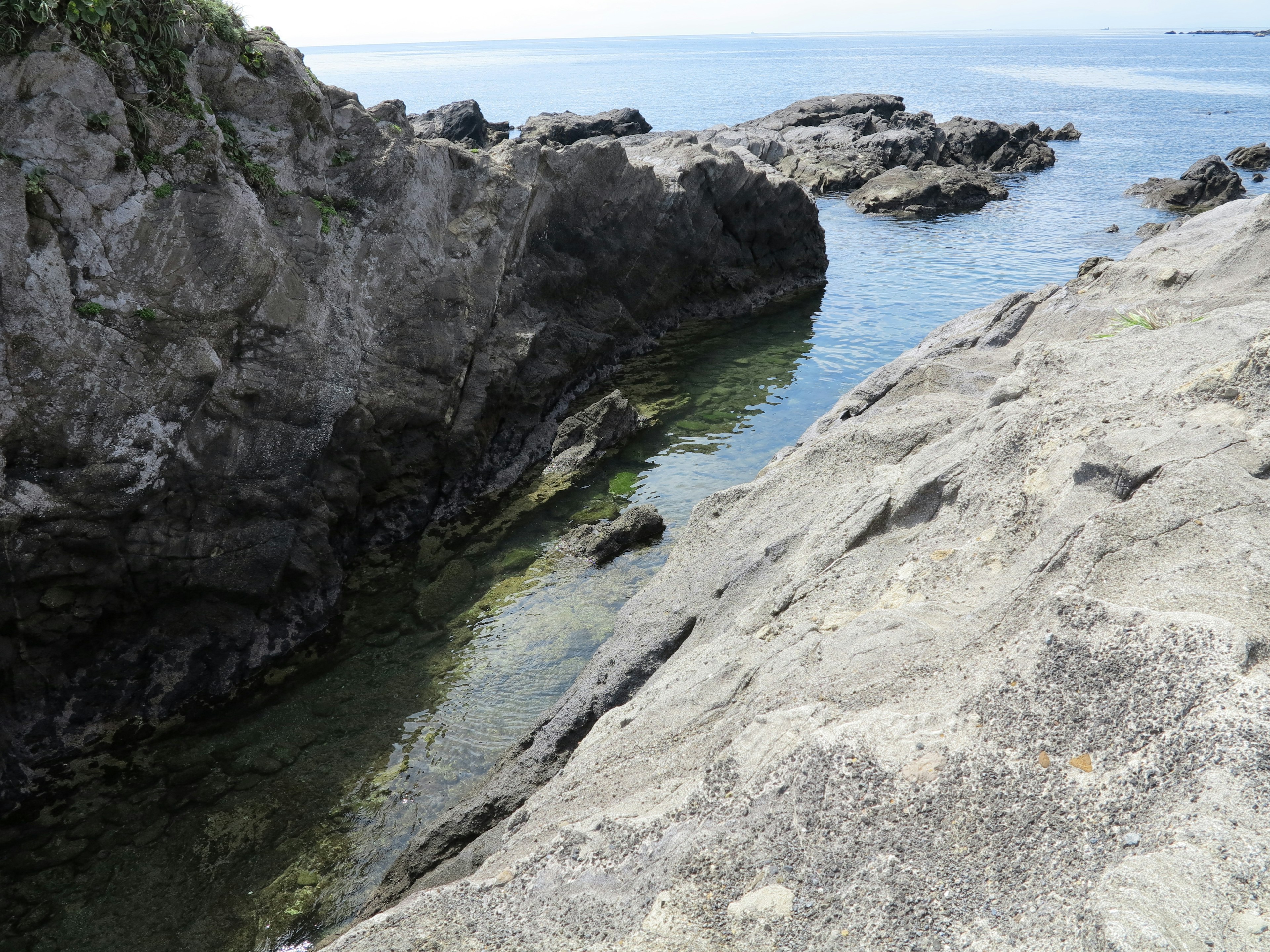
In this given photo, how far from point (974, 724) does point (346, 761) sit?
27.5ft

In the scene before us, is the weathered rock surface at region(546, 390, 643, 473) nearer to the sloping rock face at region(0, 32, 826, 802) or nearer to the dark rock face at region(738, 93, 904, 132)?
the sloping rock face at region(0, 32, 826, 802)

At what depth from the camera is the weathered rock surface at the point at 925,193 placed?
155 feet

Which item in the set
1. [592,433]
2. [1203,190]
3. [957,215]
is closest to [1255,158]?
[1203,190]

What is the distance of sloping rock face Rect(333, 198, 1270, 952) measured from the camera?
4672 millimetres

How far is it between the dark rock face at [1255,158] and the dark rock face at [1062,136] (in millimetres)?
16915

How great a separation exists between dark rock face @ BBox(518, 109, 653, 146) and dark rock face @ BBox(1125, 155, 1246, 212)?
32479 millimetres

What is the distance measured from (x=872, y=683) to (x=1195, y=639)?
2.24 meters

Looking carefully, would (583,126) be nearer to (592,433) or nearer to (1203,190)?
(1203,190)

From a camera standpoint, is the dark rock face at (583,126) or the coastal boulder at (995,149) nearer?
the coastal boulder at (995,149)

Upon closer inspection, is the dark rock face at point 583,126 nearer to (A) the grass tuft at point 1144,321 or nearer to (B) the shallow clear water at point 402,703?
(B) the shallow clear water at point 402,703

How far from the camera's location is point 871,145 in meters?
58.0

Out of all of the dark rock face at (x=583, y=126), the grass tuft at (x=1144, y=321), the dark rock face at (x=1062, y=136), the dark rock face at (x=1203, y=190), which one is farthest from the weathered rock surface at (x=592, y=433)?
the dark rock face at (x=1062, y=136)

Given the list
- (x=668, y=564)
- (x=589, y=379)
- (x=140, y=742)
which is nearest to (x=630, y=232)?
(x=589, y=379)

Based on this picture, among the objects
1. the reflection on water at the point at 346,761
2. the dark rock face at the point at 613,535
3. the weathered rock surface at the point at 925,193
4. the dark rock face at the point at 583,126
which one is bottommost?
the reflection on water at the point at 346,761
